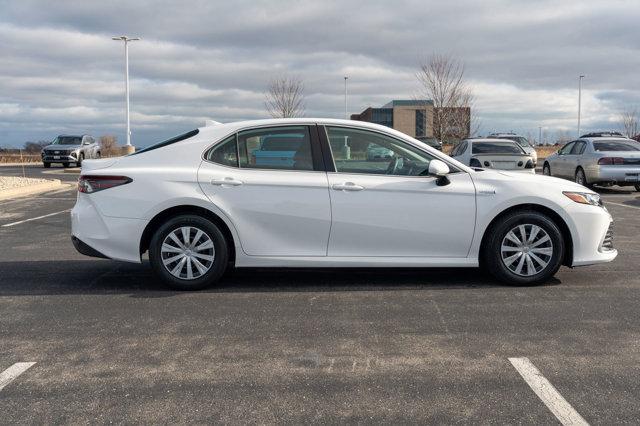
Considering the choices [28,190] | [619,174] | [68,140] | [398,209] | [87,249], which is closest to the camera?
[398,209]

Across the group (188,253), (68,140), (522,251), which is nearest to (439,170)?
(522,251)

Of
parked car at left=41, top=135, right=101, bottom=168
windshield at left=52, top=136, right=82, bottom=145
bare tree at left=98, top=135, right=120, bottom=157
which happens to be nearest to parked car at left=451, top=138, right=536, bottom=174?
parked car at left=41, top=135, right=101, bottom=168

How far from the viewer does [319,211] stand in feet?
18.1

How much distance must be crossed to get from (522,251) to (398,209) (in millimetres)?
1290

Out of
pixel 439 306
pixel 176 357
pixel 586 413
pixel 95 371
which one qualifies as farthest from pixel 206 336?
pixel 586 413

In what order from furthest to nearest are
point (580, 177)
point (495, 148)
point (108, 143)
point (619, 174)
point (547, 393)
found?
point (108, 143)
point (580, 177)
point (619, 174)
point (495, 148)
point (547, 393)

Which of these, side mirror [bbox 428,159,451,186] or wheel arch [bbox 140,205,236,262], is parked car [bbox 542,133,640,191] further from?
wheel arch [bbox 140,205,236,262]

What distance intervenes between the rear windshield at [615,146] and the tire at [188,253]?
44.6 feet

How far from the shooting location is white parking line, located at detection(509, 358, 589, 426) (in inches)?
121

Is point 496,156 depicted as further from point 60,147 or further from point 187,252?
point 60,147

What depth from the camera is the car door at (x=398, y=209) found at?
5.53 meters

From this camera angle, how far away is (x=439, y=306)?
511cm

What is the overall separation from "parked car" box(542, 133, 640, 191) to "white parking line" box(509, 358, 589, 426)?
13.4 m

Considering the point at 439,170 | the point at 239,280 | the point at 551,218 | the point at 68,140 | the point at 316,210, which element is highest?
the point at 68,140
